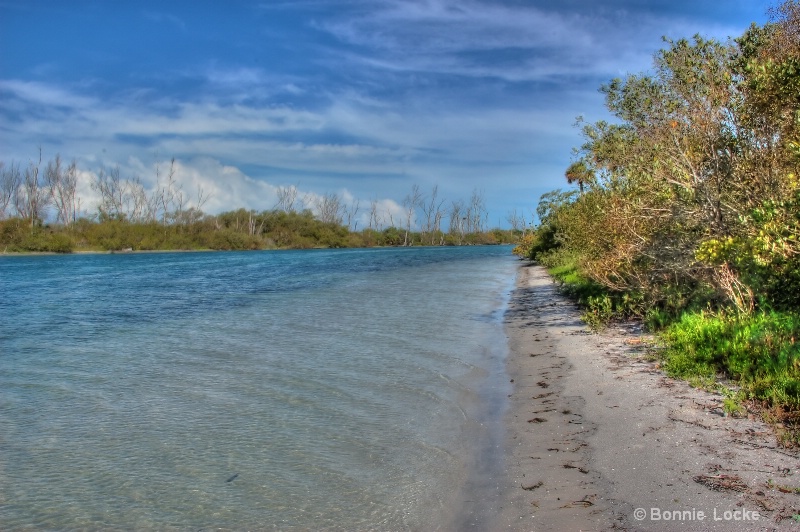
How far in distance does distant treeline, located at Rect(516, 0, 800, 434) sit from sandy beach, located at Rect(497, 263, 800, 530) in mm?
549

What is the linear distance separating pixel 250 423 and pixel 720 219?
333 inches

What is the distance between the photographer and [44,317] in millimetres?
19125

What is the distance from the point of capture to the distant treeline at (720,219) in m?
7.71

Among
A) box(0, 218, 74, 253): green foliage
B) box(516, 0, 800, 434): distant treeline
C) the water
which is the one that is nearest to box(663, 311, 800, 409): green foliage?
box(516, 0, 800, 434): distant treeline

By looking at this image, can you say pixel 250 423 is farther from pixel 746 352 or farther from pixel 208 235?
pixel 208 235

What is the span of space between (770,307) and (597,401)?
13.6ft

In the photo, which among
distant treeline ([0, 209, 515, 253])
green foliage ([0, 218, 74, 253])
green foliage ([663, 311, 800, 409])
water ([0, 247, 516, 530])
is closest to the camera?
water ([0, 247, 516, 530])

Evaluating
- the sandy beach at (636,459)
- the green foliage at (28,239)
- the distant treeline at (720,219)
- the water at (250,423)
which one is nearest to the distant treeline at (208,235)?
the green foliage at (28,239)

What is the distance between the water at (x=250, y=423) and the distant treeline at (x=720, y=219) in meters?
3.20

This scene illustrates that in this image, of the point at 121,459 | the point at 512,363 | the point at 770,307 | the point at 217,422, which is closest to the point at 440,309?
the point at 512,363

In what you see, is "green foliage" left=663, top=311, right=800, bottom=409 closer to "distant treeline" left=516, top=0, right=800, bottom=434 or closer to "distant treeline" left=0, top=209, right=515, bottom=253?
"distant treeline" left=516, top=0, right=800, bottom=434

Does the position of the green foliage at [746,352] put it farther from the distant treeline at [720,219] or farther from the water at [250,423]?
the water at [250,423]

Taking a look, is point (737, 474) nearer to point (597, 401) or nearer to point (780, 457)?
point (780, 457)

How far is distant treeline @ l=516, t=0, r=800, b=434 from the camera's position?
7707 mm
